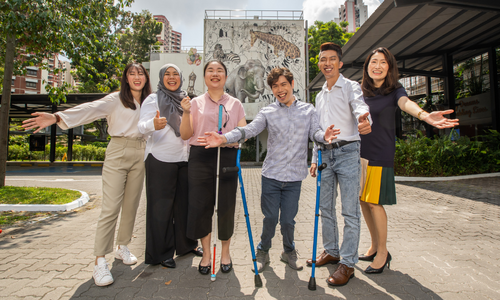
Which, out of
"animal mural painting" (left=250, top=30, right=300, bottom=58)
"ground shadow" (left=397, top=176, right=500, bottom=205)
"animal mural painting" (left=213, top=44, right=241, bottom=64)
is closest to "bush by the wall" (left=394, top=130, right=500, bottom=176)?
"ground shadow" (left=397, top=176, right=500, bottom=205)

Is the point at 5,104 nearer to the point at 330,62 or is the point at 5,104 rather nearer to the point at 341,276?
the point at 330,62

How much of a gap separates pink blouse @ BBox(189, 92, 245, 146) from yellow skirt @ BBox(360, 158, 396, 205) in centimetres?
152

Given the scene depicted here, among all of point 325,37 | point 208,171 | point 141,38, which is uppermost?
point 141,38

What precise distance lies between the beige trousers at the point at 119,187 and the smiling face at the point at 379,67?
268 centimetres

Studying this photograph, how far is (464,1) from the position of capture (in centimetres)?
814

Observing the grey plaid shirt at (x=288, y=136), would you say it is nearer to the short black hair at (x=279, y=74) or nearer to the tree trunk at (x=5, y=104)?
the short black hair at (x=279, y=74)

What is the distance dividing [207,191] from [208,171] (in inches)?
8.2

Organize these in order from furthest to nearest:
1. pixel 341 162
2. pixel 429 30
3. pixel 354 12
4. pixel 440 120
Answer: pixel 354 12 → pixel 429 30 → pixel 341 162 → pixel 440 120

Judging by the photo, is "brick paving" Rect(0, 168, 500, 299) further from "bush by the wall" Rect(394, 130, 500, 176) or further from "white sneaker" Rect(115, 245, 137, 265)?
"bush by the wall" Rect(394, 130, 500, 176)

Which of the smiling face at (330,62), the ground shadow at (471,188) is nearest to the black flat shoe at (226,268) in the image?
the smiling face at (330,62)

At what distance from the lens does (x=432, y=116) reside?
258 cm

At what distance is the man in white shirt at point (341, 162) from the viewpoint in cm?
282

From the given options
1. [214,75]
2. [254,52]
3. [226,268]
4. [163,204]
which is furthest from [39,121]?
[254,52]

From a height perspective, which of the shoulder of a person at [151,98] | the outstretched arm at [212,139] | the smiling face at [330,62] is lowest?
the outstretched arm at [212,139]
